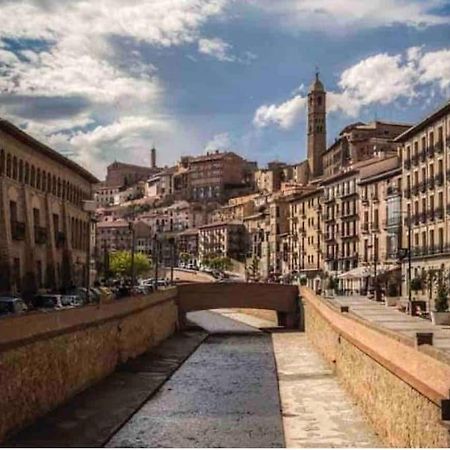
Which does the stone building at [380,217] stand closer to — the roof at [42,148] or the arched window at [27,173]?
the roof at [42,148]

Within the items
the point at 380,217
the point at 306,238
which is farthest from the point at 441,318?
the point at 306,238

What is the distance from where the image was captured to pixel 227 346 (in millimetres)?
68625

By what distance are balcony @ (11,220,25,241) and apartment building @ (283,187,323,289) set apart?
57550mm

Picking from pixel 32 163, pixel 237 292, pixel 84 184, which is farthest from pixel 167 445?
pixel 84 184

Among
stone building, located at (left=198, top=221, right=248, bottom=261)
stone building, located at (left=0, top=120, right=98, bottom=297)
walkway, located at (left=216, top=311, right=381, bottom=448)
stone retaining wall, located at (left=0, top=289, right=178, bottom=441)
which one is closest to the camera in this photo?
stone retaining wall, located at (left=0, top=289, right=178, bottom=441)

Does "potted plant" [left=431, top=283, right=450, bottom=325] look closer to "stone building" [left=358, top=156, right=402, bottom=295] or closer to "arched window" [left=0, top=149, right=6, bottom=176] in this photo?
"arched window" [left=0, top=149, right=6, bottom=176]

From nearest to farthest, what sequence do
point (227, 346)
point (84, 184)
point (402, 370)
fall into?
point (402, 370), point (227, 346), point (84, 184)

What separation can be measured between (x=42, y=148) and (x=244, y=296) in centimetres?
2519

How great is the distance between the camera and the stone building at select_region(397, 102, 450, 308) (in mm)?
69625

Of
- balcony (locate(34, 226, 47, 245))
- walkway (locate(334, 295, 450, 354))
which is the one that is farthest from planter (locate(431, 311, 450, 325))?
balcony (locate(34, 226, 47, 245))

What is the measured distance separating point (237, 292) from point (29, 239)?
84.4 ft

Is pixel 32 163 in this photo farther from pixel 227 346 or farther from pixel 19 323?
pixel 19 323

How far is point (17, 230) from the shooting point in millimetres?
59906

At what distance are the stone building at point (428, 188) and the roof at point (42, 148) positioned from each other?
92.0 ft
